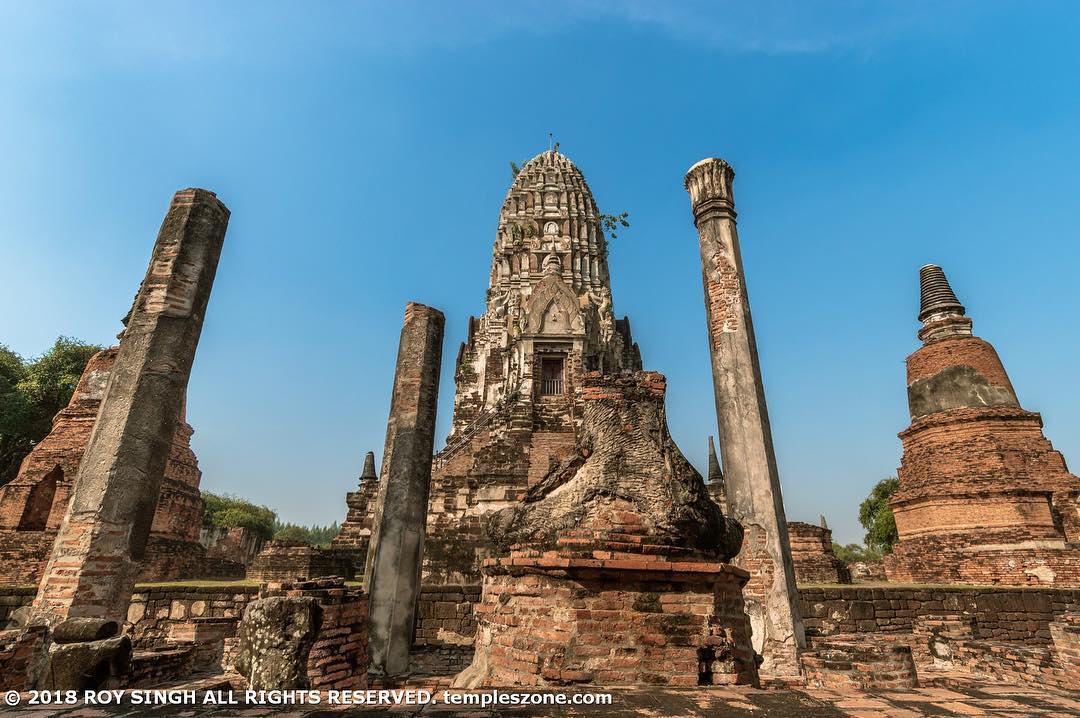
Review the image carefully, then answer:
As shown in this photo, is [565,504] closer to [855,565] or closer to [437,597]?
[437,597]

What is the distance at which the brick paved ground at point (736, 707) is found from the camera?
9.69ft

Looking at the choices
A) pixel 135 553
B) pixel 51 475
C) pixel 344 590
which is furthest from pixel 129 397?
pixel 51 475

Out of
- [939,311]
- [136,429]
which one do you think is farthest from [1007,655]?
[939,311]

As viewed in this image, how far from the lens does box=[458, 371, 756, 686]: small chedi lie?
13.6ft

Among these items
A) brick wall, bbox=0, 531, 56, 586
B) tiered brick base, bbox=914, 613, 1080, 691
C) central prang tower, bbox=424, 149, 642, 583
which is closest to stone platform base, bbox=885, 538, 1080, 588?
tiered brick base, bbox=914, 613, 1080, 691

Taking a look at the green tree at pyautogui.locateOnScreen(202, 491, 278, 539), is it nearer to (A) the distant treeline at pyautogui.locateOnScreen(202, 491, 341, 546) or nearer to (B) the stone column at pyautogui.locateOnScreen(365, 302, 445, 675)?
(A) the distant treeline at pyautogui.locateOnScreen(202, 491, 341, 546)

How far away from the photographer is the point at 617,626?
13.8 feet

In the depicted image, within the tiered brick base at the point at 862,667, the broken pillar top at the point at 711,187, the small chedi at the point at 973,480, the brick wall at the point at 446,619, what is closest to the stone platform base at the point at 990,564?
the small chedi at the point at 973,480

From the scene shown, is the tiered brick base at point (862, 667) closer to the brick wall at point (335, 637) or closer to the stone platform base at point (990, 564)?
the brick wall at point (335, 637)

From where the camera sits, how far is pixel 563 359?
25.3 metres

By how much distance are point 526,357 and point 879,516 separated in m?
27.4

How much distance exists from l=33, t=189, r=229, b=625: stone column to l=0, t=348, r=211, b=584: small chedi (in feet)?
27.4

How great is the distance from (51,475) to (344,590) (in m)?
13.1

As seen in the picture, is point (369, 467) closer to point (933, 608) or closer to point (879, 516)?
point (933, 608)
